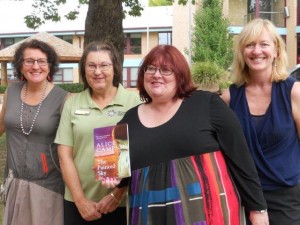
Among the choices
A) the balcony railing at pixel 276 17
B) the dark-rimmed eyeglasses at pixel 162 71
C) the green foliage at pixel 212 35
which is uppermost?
the balcony railing at pixel 276 17

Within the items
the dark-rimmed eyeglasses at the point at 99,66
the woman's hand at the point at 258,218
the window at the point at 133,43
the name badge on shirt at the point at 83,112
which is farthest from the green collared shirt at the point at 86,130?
the window at the point at 133,43

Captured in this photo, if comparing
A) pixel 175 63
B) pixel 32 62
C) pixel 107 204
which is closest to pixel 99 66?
pixel 32 62

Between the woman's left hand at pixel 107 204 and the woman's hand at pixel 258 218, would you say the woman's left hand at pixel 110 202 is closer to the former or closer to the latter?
the woman's left hand at pixel 107 204

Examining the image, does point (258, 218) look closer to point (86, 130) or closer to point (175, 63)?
point (175, 63)

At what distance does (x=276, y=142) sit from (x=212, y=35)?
75.7 feet

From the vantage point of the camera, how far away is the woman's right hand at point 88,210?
3334mm

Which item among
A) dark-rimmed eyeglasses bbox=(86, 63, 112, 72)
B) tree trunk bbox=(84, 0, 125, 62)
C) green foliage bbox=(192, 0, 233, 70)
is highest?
green foliage bbox=(192, 0, 233, 70)

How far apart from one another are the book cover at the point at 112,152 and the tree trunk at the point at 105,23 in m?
4.25

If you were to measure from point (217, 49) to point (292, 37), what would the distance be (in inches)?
250

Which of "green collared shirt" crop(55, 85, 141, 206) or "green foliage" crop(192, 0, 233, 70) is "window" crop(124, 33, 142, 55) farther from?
"green collared shirt" crop(55, 85, 141, 206)

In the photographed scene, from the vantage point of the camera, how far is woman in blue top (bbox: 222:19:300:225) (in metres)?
2.98

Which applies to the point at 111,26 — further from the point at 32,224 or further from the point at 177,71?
the point at 177,71

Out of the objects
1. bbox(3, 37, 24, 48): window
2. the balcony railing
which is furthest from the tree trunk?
bbox(3, 37, 24, 48): window

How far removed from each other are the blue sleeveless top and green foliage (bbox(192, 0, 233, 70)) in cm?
2247
